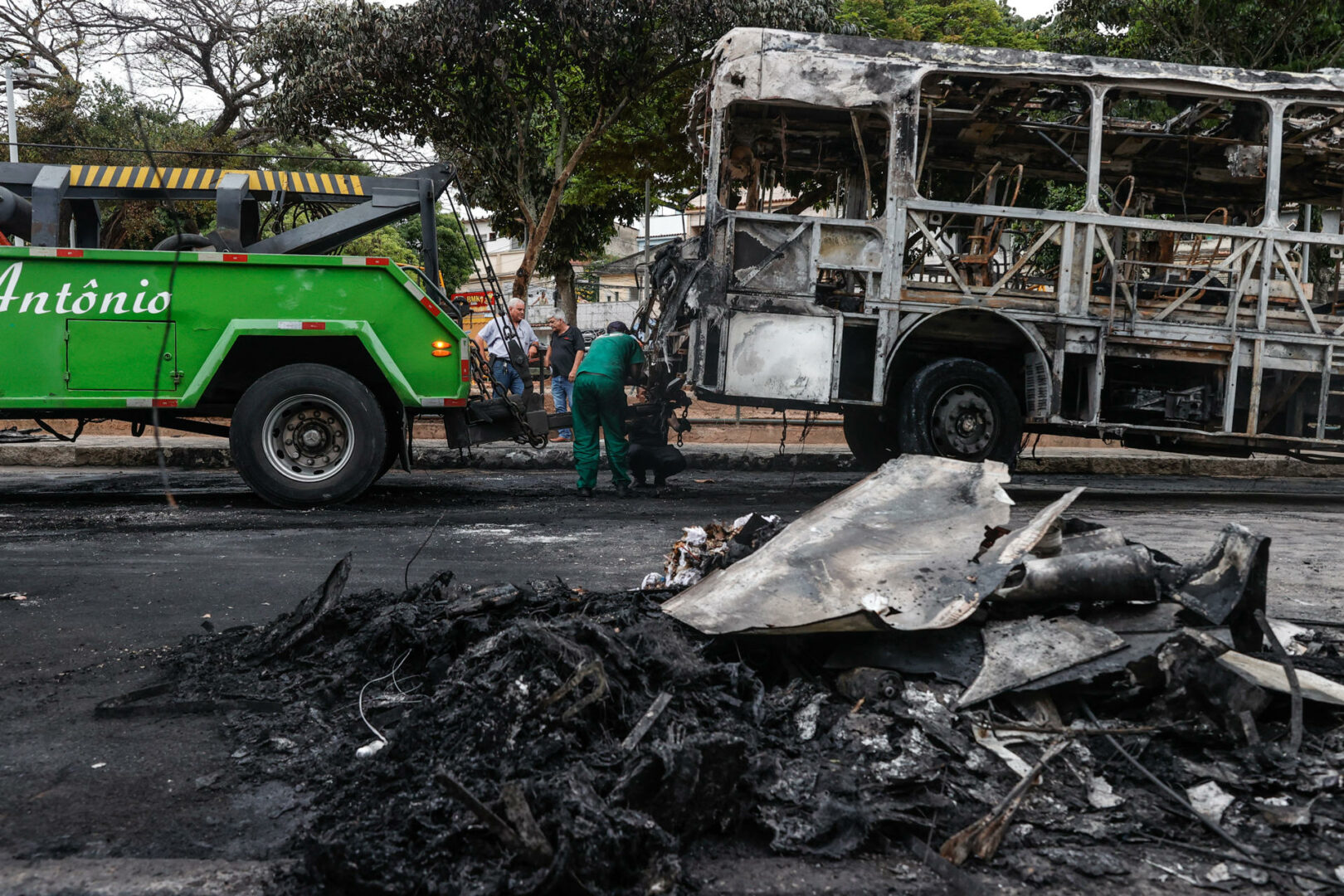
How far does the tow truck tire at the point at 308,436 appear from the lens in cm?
694

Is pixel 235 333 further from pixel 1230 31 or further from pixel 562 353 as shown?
pixel 1230 31

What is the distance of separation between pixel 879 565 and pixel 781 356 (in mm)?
3716

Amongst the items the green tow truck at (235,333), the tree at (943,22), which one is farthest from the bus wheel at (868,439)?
the tree at (943,22)

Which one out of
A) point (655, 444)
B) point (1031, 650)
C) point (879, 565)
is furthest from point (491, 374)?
point (1031, 650)

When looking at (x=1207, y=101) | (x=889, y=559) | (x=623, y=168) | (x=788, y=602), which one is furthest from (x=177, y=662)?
(x=623, y=168)

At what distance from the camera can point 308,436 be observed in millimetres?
7137

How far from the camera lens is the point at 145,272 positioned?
6797 mm

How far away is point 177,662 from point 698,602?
1.94m

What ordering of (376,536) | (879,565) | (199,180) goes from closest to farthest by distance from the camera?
1. (879,565)
2. (376,536)
3. (199,180)

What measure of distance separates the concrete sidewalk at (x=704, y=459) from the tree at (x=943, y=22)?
A: 10909 millimetres

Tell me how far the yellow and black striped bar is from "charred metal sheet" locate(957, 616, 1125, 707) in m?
6.14

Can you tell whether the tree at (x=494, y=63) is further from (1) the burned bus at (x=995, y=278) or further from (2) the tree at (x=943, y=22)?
(2) the tree at (x=943, y=22)

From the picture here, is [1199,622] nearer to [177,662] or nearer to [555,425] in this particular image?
[177,662]

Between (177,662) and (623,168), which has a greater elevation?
(623,168)
